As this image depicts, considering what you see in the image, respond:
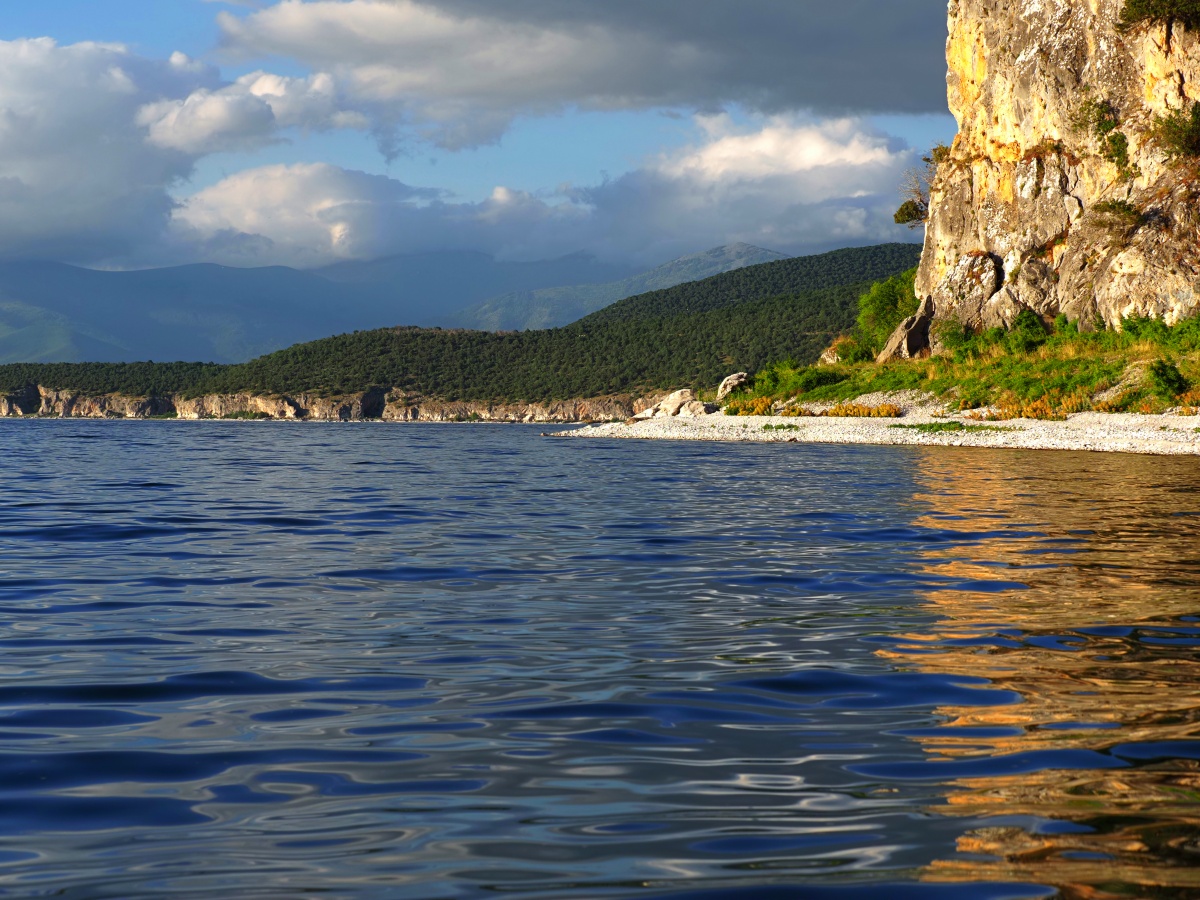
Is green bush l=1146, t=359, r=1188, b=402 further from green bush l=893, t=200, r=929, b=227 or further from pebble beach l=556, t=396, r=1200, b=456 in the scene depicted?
green bush l=893, t=200, r=929, b=227

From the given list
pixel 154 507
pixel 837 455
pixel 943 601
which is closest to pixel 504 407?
pixel 837 455

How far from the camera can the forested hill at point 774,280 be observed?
166 meters

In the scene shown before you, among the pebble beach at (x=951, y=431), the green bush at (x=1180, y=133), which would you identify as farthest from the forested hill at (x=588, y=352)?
the green bush at (x=1180, y=133)

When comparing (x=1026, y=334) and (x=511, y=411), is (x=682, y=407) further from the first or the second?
(x=511, y=411)

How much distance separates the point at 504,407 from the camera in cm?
14488

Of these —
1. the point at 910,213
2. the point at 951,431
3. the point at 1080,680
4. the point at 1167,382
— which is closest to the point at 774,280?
the point at 910,213

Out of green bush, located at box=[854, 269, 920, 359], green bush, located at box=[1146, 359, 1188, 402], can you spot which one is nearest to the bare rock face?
green bush, located at box=[854, 269, 920, 359]

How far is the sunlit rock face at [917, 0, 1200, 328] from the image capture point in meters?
53.2

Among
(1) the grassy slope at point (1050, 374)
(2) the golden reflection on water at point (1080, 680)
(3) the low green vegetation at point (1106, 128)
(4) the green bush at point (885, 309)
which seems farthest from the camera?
(4) the green bush at point (885, 309)

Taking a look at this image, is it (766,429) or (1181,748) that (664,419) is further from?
(1181,748)

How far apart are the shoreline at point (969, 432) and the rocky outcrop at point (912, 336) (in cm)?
1025

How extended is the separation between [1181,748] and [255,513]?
14916mm

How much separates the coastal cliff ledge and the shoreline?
6996 cm

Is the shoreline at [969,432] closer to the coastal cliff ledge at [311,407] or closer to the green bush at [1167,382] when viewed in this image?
the green bush at [1167,382]
